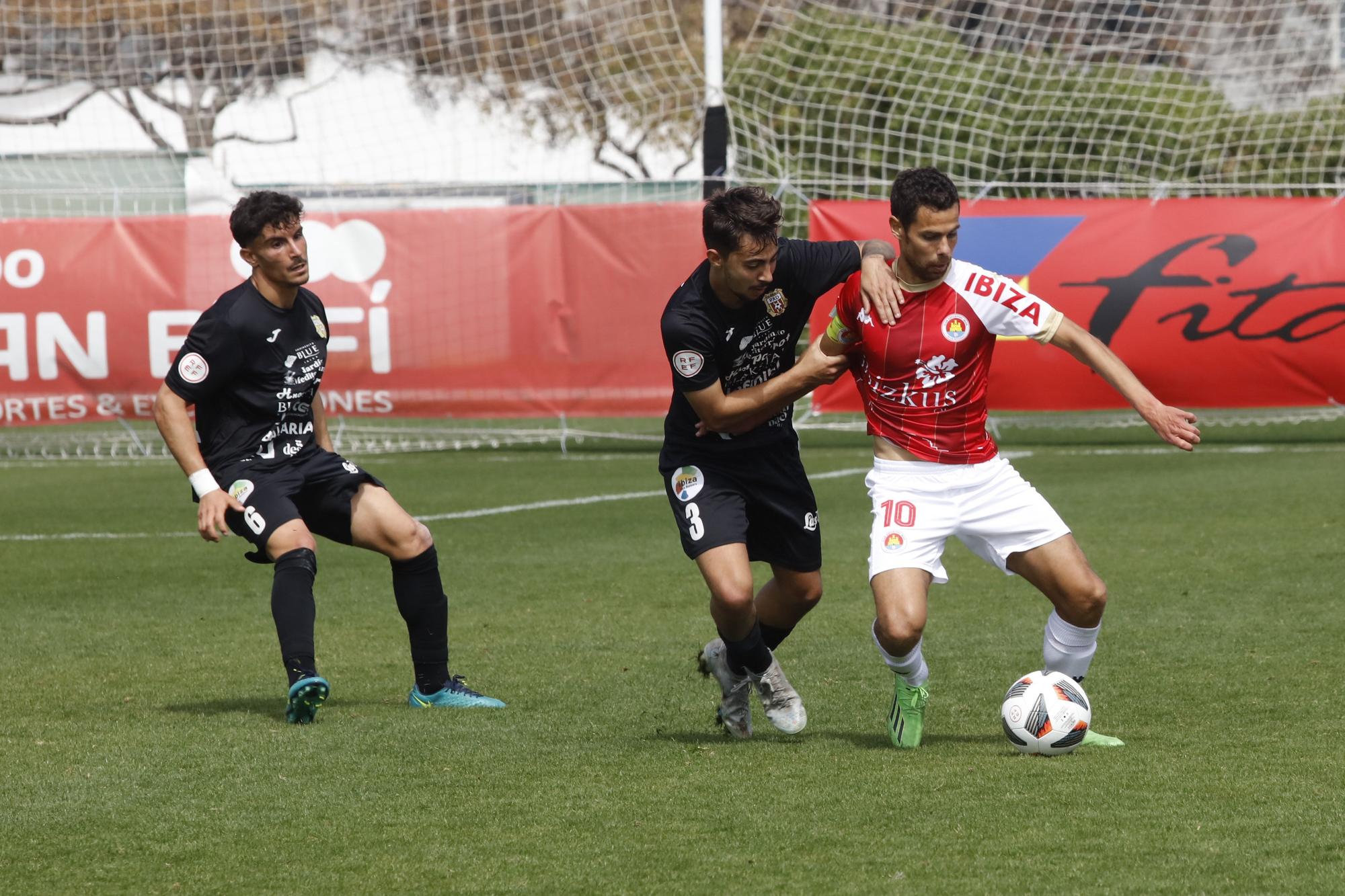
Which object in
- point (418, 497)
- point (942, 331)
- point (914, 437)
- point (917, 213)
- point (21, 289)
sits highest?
point (917, 213)

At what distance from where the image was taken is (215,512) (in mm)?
5879

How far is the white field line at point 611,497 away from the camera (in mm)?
11289

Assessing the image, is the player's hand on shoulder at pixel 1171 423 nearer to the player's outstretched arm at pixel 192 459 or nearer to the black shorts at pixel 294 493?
the black shorts at pixel 294 493

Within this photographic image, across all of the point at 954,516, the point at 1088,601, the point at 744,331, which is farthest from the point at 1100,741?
the point at 744,331

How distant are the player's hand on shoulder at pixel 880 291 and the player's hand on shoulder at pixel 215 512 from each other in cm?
231

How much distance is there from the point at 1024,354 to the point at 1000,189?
800 centimetres

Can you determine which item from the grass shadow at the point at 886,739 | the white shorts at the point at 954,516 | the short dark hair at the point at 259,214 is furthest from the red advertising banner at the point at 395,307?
the white shorts at the point at 954,516

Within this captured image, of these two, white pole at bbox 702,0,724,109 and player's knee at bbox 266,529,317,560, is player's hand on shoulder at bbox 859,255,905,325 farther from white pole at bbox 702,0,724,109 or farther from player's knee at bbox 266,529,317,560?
white pole at bbox 702,0,724,109

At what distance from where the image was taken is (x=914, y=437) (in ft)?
18.1

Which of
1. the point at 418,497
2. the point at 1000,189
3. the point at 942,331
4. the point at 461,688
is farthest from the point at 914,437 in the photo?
the point at 1000,189

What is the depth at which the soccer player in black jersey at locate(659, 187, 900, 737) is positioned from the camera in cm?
534

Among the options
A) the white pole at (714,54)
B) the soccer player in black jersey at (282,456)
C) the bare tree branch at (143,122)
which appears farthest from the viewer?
the bare tree branch at (143,122)

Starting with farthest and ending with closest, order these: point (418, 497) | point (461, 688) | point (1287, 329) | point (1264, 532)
→ point (1287, 329) → point (418, 497) → point (1264, 532) → point (461, 688)

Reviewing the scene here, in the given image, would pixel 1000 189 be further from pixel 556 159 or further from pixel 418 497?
pixel 418 497
